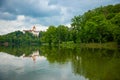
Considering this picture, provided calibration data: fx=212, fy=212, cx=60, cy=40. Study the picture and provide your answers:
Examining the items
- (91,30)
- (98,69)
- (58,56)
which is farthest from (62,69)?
(91,30)

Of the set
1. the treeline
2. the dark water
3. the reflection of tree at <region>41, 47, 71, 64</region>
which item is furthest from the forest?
the dark water

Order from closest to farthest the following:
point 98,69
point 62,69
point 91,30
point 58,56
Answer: point 98,69 → point 62,69 → point 58,56 → point 91,30

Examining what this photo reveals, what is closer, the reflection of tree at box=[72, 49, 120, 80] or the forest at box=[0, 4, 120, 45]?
the reflection of tree at box=[72, 49, 120, 80]

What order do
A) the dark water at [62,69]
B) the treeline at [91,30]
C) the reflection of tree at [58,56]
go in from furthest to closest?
1. the treeline at [91,30]
2. the reflection of tree at [58,56]
3. the dark water at [62,69]

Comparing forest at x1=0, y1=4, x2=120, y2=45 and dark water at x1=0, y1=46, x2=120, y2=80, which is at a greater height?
forest at x1=0, y1=4, x2=120, y2=45

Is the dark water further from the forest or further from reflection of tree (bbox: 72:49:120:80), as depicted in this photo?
the forest

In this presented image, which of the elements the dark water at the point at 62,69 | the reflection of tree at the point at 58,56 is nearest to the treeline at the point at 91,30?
the reflection of tree at the point at 58,56

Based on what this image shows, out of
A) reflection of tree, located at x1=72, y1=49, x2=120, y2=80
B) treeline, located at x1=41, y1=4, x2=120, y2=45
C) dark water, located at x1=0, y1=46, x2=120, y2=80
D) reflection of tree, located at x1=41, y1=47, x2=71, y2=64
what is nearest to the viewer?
reflection of tree, located at x1=72, y1=49, x2=120, y2=80

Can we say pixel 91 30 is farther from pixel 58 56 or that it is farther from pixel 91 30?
pixel 58 56

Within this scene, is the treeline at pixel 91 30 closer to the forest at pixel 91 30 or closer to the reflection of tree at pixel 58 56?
the forest at pixel 91 30

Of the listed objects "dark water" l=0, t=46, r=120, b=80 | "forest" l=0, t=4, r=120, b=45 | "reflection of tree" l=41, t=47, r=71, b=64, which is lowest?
"dark water" l=0, t=46, r=120, b=80

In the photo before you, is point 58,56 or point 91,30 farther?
point 91,30

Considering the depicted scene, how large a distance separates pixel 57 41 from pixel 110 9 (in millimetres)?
35624

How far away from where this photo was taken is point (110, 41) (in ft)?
245
